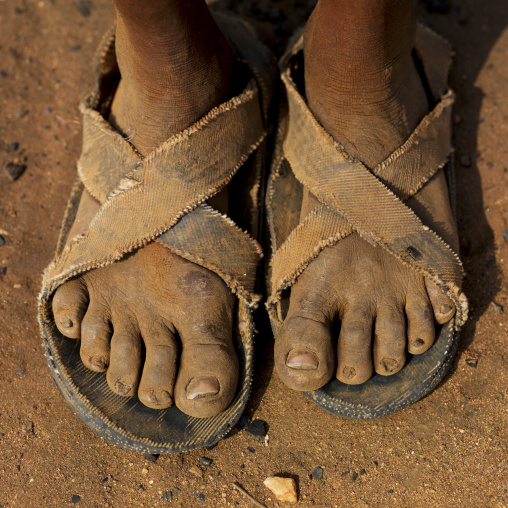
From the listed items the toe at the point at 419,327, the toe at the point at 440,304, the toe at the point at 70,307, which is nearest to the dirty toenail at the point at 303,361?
the toe at the point at 419,327

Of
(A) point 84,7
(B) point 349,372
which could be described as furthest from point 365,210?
(A) point 84,7

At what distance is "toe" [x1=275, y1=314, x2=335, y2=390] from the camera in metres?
1.42

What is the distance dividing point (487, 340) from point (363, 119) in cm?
83

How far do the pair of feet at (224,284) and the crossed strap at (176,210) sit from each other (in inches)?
2.3

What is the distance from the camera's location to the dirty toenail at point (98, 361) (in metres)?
1.49

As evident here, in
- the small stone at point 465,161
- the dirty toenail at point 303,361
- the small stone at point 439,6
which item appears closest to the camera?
the dirty toenail at point 303,361

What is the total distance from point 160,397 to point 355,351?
57cm

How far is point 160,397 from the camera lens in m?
1.45

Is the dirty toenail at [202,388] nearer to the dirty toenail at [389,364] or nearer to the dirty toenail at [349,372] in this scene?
the dirty toenail at [349,372]

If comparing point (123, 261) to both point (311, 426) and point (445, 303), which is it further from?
point (445, 303)

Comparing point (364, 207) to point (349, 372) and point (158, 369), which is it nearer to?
point (349, 372)

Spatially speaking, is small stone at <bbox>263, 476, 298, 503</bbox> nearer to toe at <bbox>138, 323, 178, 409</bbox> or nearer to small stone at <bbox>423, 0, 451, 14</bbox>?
toe at <bbox>138, 323, 178, 409</bbox>

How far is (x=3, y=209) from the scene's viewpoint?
205 centimetres

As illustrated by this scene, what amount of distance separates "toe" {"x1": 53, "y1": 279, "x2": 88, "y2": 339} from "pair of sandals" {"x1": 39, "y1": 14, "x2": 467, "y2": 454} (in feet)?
0.12
